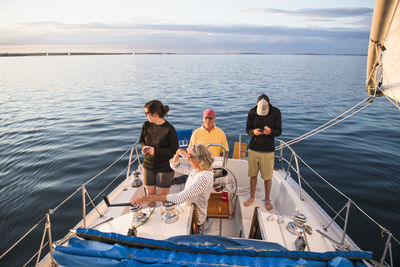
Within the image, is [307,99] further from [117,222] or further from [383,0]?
[117,222]

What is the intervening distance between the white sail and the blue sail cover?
2052 mm

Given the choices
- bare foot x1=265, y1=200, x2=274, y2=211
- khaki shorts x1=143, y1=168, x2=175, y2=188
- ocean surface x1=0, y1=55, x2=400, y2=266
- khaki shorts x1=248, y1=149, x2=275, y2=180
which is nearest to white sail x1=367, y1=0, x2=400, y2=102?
khaki shorts x1=248, y1=149, x2=275, y2=180

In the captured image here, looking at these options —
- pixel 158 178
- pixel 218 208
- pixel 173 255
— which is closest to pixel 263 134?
pixel 218 208

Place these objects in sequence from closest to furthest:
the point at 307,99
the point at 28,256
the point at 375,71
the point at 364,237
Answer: the point at 375,71 → the point at 28,256 → the point at 364,237 → the point at 307,99

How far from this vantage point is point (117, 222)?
2.39m

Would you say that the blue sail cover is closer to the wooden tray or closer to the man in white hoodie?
the wooden tray

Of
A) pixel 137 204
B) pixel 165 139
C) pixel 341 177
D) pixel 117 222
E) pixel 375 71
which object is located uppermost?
pixel 375 71

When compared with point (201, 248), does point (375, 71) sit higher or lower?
higher

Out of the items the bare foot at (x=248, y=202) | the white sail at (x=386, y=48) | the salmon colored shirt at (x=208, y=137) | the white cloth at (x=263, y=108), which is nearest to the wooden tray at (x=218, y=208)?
the bare foot at (x=248, y=202)

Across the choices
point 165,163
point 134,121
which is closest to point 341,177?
point 165,163

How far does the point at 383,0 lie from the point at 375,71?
0.90 metres

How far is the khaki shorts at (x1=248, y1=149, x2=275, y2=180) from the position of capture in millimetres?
3496

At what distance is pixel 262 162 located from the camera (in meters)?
3.52

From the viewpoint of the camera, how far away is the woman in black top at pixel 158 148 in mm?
2852
